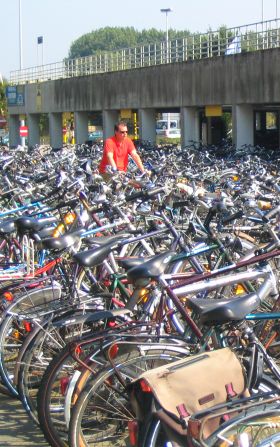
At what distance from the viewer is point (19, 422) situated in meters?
4.96

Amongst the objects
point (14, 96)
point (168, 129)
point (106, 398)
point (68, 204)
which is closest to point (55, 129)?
point (14, 96)

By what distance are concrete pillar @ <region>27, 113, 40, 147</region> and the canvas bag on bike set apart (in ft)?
130

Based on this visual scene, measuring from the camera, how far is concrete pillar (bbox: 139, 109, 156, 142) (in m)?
30.7

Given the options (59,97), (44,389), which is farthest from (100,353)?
(59,97)

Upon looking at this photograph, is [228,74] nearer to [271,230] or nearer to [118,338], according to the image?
[271,230]

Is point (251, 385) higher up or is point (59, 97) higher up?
point (59, 97)

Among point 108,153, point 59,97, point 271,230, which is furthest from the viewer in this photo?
point 59,97

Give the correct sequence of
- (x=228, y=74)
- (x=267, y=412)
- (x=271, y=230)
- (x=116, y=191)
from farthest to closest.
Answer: (x=228, y=74), (x=116, y=191), (x=271, y=230), (x=267, y=412)

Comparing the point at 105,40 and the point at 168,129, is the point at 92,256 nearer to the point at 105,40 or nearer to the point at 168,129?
the point at 168,129

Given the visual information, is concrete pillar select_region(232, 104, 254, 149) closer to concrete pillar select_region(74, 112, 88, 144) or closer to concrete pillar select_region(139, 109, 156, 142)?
concrete pillar select_region(139, 109, 156, 142)

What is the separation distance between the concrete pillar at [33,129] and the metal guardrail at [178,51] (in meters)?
1.87

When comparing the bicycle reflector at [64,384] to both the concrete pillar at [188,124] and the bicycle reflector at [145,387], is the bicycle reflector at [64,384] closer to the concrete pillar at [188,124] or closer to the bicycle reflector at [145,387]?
the bicycle reflector at [145,387]

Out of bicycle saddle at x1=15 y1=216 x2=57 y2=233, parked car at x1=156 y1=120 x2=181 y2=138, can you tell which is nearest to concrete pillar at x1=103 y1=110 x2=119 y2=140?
parked car at x1=156 y1=120 x2=181 y2=138

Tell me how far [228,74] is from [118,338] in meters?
21.7
